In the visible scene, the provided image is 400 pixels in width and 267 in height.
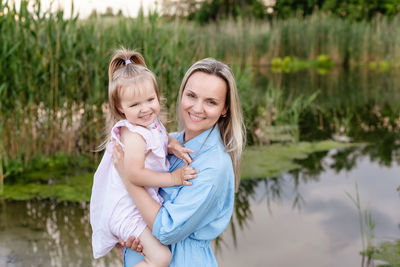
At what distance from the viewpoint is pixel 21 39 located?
4.36 meters

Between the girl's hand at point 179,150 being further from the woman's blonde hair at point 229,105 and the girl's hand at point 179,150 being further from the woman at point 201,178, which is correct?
the woman's blonde hair at point 229,105

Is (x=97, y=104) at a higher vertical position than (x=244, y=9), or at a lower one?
lower

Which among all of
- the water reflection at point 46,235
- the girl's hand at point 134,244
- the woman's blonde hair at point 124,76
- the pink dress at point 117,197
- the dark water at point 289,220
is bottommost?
the water reflection at point 46,235

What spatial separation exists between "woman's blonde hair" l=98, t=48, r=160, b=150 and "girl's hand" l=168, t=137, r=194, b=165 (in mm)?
215

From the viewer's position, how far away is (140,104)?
1.67 meters

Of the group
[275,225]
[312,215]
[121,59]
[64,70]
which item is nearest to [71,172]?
[64,70]

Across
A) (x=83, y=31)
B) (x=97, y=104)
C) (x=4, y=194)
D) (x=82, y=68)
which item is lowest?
(x=4, y=194)

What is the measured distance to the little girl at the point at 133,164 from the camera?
63.5 inches

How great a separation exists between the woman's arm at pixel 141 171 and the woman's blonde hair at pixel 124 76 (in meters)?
0.17

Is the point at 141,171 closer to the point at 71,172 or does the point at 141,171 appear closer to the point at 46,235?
the point at 46,235

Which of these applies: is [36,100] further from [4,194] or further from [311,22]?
[311,22]

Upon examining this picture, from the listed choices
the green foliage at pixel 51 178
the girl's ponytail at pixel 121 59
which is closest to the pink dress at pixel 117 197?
the girl's ponytail at pixel 121 59

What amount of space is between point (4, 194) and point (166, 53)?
208 cm

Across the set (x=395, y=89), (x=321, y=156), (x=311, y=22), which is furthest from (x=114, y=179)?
(x=311, y=22)
